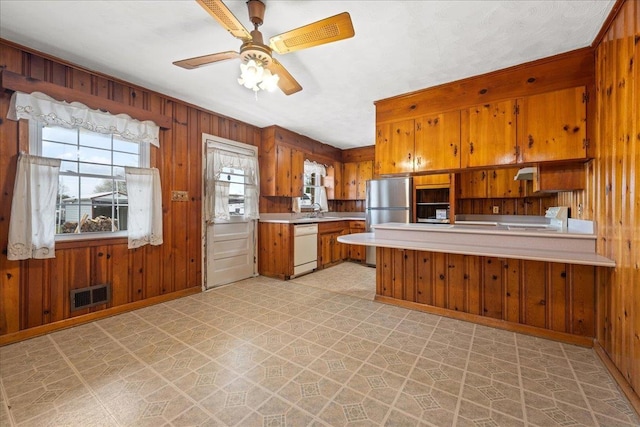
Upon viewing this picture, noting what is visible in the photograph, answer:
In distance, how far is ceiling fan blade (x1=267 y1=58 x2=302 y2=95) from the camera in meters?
2.09

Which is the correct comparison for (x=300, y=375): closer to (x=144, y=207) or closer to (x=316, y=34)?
(x=316, y=34)

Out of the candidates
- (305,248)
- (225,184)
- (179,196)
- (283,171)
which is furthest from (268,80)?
(305,248)

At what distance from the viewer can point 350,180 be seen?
20.9ft

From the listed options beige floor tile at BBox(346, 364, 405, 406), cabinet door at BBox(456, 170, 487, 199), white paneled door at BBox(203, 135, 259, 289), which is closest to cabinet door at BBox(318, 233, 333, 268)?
white paneled door at BBox(203, 135, 259, 289)

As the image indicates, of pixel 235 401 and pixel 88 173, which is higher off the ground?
pixel 88 173

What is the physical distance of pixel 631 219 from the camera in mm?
1669

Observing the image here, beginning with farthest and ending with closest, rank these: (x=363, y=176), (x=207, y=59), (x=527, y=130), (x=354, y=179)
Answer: (x=354, y=179)
(x=363, y=176)
(x=527, y=130)
(x=207, y=59)

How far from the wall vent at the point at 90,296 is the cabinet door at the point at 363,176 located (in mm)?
4819

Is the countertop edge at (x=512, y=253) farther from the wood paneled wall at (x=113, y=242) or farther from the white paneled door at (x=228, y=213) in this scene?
the wood paneled wall at (x=113, y=242)

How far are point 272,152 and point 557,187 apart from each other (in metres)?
3.79

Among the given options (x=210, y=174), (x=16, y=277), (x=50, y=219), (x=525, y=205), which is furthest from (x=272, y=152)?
(x=525, y=205)

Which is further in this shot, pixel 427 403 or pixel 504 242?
pixel 504 242

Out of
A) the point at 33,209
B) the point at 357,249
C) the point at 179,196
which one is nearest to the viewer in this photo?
the point at 33,209

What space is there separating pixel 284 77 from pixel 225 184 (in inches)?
88.8
